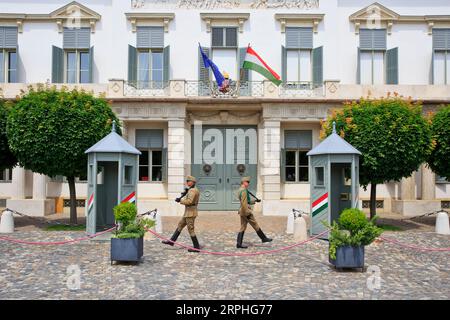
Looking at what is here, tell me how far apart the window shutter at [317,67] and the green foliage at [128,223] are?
13567 millimetres

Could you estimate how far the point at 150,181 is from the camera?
20.2 m

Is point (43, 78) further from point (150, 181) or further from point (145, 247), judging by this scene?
point (145, 247)

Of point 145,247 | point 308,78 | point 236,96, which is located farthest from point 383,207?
point 145,247

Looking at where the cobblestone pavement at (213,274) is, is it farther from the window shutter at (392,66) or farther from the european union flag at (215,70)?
the window shutter at (392,66)

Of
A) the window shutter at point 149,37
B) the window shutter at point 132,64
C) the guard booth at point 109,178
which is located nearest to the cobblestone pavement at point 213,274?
the guard booth at point 109,178

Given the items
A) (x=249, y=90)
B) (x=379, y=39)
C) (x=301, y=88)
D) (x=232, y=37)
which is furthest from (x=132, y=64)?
(x=379, y=39)

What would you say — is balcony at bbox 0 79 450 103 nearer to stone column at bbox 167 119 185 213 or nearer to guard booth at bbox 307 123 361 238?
stone column at bbox 167 119 185 213

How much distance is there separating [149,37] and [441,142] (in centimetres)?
1386

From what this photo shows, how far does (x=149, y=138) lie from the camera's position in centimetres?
2044

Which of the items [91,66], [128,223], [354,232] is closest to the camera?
[354,232]

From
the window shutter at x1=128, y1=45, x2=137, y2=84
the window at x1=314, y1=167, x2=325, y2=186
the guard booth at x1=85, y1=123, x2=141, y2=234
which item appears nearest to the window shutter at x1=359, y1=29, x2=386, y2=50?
the window at x1=314, y1=167, x2=325, y2=186

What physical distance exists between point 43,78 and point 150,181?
736cm

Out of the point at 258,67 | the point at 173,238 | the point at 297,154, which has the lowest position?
the point at 173,238

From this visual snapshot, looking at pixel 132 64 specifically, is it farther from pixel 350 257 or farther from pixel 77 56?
pixel 350 257
